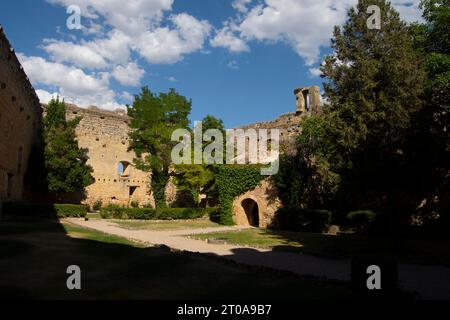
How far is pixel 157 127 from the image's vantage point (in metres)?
26.6

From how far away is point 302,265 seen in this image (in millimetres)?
9203

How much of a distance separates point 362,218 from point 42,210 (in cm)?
1754

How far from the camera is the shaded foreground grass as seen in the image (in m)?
5.84

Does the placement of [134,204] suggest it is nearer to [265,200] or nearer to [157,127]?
[157,127]

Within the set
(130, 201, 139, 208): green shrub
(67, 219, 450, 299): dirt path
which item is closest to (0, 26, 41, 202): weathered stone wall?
(130, 201, 139, 208): green shrub

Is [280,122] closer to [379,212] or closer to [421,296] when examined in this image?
[379,212]

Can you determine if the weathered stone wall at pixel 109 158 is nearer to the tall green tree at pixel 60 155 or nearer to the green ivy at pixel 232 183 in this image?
the tall green tree at pixel 60 155

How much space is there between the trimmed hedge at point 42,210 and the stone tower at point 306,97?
18861mm

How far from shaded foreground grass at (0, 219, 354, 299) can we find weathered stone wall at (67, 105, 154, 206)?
23202 mm

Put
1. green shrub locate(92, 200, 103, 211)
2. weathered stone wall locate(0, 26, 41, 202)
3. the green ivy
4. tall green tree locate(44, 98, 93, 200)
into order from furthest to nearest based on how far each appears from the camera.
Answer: green shrub locate(92, 200, 103, 211)
tall green tree locate(44, 98, 93, 200)
the green ivy
weathered stone wall locate(0, 26, 41, 202)

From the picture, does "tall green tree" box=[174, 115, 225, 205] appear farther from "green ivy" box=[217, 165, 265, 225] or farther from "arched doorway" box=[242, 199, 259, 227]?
"arched doorway" box=[242, 199, 259, 227]

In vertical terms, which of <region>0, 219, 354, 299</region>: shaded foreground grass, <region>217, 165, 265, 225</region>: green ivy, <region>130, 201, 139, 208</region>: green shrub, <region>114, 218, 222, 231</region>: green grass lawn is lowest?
<region>114, 218, 222, 231</region>: green grass lawn
